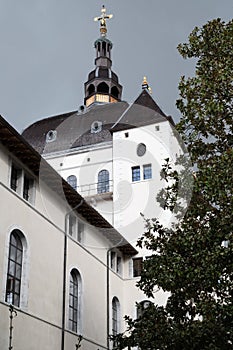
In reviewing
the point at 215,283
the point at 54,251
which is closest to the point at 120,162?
the point at 54,251

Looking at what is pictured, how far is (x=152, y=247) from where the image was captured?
13.8m

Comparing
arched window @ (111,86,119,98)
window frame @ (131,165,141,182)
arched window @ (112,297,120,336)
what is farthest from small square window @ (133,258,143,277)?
arched window @ (111,86,119,98)

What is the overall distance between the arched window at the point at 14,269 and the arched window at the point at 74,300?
13.3 feet

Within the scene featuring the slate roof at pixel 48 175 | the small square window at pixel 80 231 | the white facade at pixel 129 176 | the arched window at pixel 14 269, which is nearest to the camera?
the arched window at pixel 14 269

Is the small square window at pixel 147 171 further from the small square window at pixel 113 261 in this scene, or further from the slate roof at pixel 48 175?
the small square window at pixel 113 261

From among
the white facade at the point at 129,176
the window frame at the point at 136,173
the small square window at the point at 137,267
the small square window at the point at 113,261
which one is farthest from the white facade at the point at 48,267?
the window frame at the point at 136,173

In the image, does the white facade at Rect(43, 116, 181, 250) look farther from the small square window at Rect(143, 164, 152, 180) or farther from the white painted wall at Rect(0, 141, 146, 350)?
the white painted wall at Rect(0, 141, 146, 350)

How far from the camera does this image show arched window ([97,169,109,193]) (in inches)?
1405

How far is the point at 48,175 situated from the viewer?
20.6m

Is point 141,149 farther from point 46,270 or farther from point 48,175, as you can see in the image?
point 46,270

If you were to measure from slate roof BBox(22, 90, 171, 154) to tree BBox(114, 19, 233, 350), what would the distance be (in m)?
20.5

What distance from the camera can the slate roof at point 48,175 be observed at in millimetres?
18203

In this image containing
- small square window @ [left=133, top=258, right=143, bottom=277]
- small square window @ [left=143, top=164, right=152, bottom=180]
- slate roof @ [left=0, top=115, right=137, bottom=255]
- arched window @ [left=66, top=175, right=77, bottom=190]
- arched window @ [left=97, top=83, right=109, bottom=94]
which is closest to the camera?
slate roof @ [left=0, top=115, right=137, bottom=255]

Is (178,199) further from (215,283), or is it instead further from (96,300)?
(96,300)
